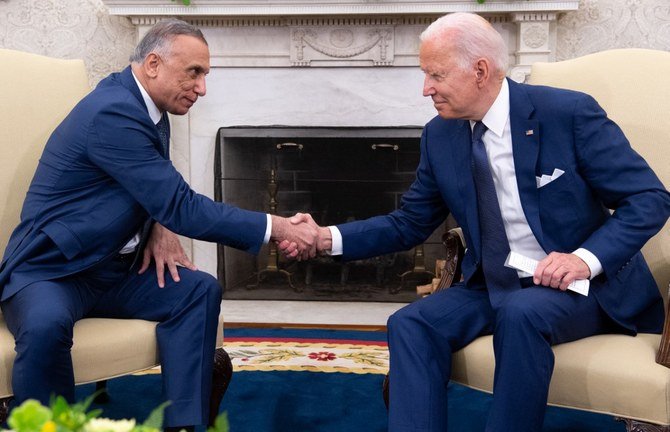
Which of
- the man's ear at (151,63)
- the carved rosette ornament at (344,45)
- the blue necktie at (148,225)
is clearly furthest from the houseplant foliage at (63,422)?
the carved rosette ornament at (344,45)

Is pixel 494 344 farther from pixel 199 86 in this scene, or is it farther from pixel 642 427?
pixel 199 86

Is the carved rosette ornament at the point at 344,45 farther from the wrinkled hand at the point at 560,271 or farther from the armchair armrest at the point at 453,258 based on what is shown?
the wrinkled hand at the point at 560,271

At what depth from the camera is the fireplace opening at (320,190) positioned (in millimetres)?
4219

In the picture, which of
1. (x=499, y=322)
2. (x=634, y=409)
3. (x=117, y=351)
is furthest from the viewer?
(x=117, y=351)

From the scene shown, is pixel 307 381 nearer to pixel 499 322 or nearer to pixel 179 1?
pixel 499 322

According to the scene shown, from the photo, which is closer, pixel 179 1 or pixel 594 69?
pixel 594 69

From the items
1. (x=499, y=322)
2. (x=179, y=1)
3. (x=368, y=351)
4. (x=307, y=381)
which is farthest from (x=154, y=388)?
Answer: (x=179, y=1)

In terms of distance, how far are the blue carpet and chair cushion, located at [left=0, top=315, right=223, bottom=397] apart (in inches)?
23.9

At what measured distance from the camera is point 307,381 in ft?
9.57

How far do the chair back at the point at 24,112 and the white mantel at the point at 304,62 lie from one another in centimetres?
169

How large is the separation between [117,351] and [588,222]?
115cm

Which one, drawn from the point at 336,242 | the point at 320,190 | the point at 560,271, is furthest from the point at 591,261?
the point at 320,190

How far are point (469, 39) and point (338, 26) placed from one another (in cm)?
219

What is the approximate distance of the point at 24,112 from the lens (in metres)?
2.29
